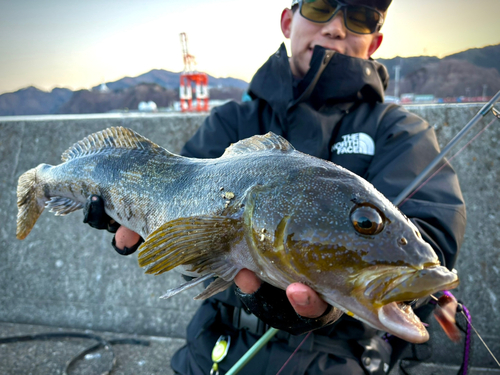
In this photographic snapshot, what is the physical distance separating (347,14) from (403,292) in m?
2.20

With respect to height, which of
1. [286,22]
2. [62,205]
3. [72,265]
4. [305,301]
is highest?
[286,22]

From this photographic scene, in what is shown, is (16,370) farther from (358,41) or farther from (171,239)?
(358,41)

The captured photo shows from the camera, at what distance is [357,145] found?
2432 millimetres

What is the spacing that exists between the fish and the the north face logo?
101 centimetres

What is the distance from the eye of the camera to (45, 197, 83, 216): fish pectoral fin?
2293 millimetres

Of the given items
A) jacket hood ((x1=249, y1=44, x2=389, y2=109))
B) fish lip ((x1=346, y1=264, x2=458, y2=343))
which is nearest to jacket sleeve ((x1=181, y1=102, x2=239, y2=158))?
jacket hood ((x1=249, y1=44, x2=389, y2=109))

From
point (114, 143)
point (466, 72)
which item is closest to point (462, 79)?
point (466, 72)

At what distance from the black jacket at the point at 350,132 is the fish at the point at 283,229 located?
2.96ft

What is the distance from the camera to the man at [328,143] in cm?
203

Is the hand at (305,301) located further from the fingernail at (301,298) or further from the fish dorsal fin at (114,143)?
the fish dorsal fin at (114,143)

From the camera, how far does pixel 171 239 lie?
4.68ft

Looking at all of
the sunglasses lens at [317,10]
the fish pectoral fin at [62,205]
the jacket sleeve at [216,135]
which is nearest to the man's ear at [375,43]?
the sunglasses lens at [317,10]

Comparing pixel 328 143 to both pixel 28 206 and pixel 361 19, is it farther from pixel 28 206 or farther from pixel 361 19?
pixel 28 206

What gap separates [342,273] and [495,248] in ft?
8.76
